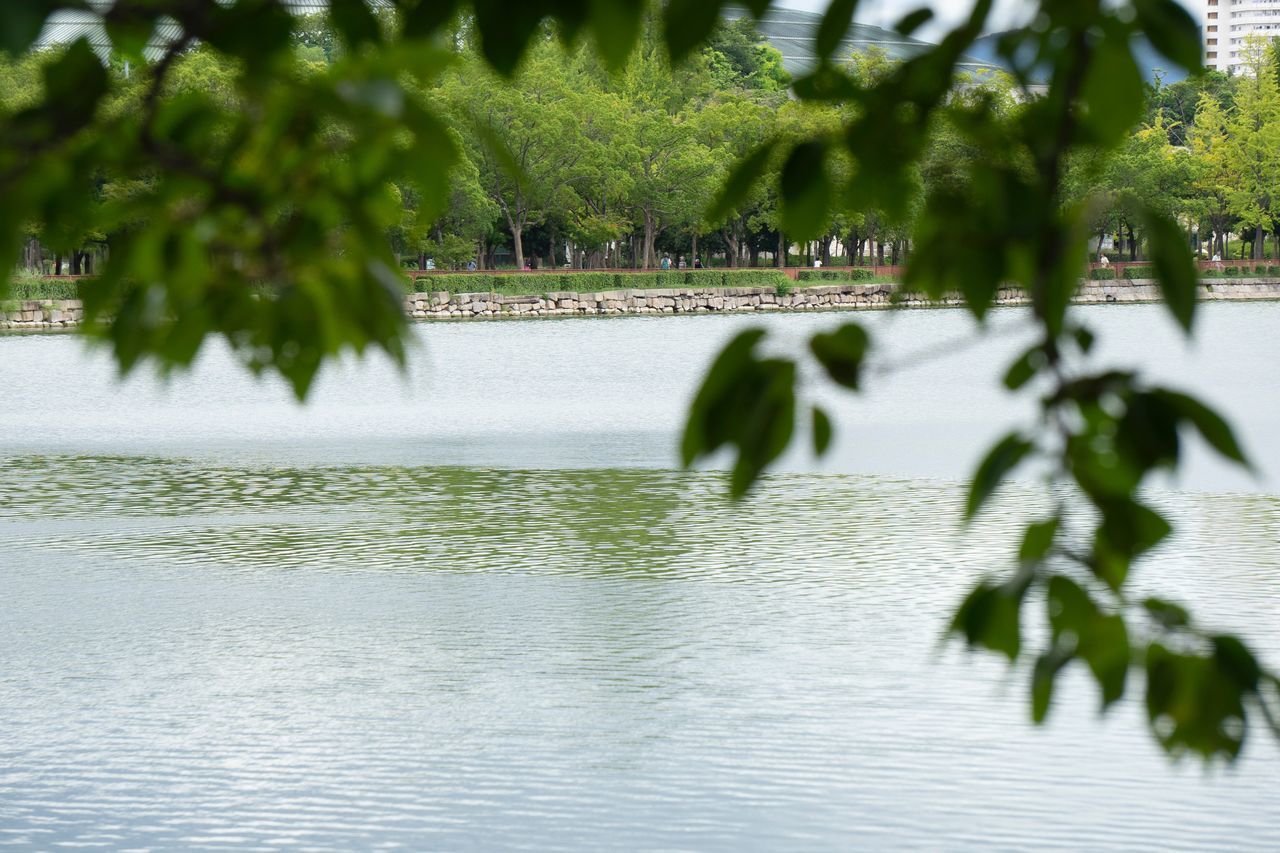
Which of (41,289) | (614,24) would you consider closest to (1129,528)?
(614,24)

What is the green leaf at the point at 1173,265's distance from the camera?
4.39 feet

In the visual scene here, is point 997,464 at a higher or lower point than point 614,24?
lower

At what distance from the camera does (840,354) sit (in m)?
1.55

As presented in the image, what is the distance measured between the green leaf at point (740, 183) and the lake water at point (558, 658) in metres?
0.13

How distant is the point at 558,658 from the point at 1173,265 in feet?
23.5

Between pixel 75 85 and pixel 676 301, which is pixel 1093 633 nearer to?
pixel 75 85

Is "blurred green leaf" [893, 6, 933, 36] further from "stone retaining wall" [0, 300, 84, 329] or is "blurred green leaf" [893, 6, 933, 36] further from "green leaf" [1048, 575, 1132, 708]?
"stone retaining wall" [0, 300, 84, 329]

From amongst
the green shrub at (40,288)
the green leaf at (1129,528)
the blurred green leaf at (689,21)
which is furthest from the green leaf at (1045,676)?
the green shrub at (40,288)

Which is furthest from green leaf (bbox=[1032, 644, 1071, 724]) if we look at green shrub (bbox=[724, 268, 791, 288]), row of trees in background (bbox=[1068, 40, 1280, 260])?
row of trees in background (bbox=[1068, 40, 1280, 260])

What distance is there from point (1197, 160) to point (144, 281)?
72.3m

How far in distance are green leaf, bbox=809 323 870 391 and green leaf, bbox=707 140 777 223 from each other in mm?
148

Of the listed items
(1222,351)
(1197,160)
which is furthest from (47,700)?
(1197,160)

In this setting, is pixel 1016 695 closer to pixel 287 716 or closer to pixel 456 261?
pixel 287 716

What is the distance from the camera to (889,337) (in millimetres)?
38344
